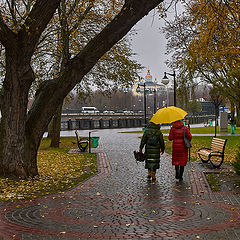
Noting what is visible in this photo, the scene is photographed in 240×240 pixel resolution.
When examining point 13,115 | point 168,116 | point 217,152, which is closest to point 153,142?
point 168,116

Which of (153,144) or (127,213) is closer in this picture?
(127,213)

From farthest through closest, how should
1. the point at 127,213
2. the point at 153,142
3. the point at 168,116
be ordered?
the point at 168,116 < the point at 153,142 < the point at 127,213

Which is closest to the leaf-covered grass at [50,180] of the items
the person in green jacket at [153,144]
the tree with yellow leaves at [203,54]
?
the person in green jacket at [153,144]

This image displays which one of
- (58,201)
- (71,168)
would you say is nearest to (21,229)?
(58,201)

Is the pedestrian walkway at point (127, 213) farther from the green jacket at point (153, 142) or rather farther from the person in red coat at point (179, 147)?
the green jacket at point (153, 142)

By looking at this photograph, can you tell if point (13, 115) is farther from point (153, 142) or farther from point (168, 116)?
point (168, 116)

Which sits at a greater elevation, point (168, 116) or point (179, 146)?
point (168, 116)

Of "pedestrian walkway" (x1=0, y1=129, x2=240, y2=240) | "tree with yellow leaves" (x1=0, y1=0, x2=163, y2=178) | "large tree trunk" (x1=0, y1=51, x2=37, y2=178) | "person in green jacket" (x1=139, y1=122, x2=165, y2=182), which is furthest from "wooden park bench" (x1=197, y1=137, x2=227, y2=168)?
"large tree trunk" (x1=0, y1=51, x2=37, y2=178)

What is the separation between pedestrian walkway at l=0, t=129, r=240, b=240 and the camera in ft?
18.1

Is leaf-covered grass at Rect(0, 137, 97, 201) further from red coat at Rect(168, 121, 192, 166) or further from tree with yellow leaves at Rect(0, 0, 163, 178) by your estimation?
red coat at Rect(168, 121, 192, 166)

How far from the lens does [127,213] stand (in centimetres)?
668

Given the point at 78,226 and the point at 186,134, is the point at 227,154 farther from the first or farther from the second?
the point at 78,226

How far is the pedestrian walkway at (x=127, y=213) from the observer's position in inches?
217

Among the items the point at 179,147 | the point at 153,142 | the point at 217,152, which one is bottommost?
the point at 217,152
